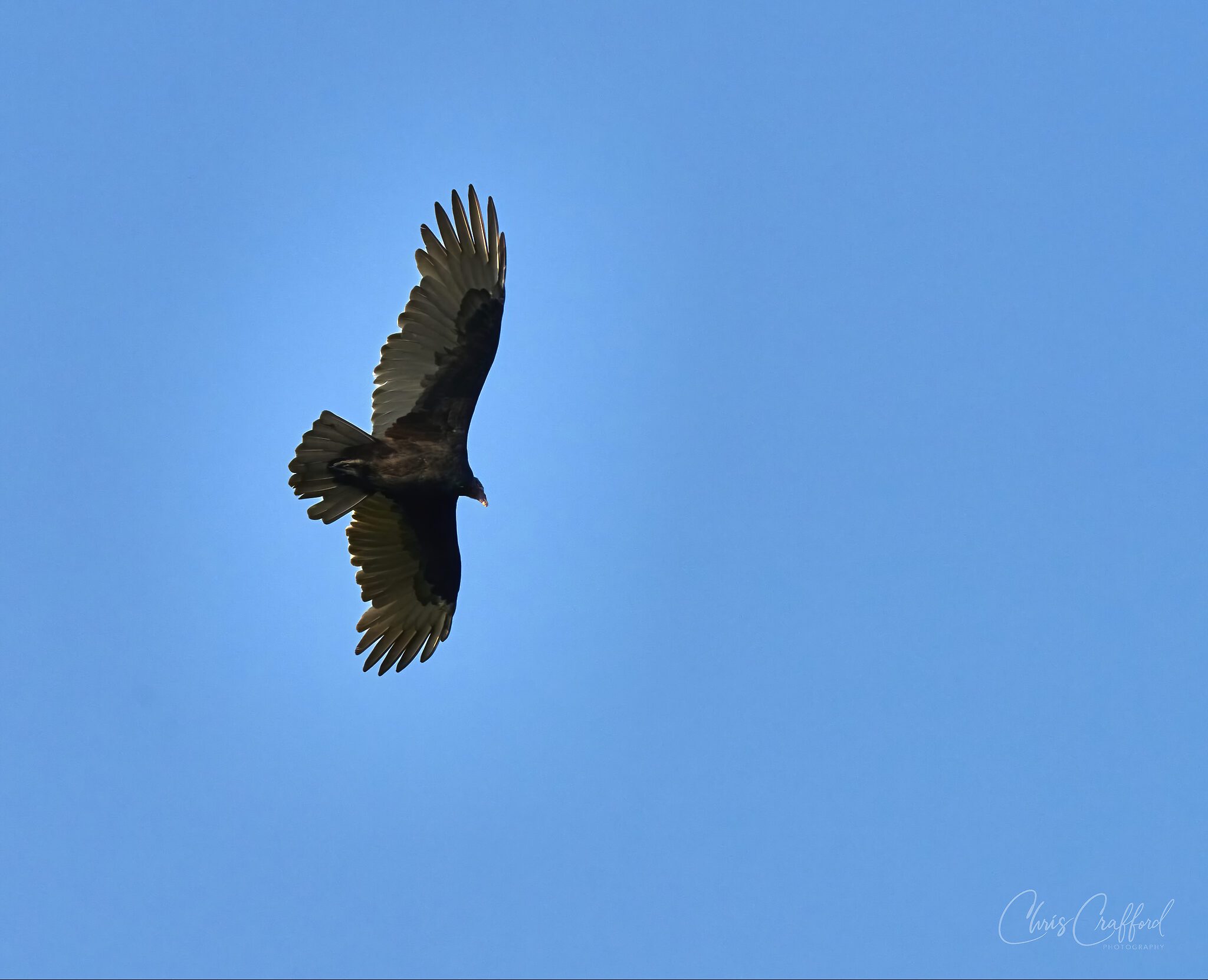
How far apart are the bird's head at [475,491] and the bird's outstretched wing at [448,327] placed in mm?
677

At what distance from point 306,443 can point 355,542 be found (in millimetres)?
1517

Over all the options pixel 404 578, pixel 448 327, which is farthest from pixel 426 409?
pixel 404 578

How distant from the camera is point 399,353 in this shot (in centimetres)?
1470

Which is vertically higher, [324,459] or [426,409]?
[426,409]

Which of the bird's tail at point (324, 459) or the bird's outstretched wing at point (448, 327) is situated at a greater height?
the bird's outstretched wing at point (448, 327)

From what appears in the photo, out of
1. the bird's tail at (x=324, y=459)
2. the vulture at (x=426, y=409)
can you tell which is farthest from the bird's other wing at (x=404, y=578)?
the bird's tail at (x=324, y=459)

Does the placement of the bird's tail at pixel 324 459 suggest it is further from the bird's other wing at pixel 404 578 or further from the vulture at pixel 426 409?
the bird's other wing at pixel 404 578

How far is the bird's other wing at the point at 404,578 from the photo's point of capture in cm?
1563

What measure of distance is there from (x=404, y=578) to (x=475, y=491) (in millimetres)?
1275

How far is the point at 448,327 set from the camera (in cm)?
1467

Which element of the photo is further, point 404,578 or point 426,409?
point 404,578

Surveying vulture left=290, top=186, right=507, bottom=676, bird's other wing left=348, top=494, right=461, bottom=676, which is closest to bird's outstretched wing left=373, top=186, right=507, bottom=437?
vulture left=290, top=186, right=507, bottom=676

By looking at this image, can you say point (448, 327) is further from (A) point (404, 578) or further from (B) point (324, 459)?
(A) point (404, 578)

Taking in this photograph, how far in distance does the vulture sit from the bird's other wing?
0.04 meters
